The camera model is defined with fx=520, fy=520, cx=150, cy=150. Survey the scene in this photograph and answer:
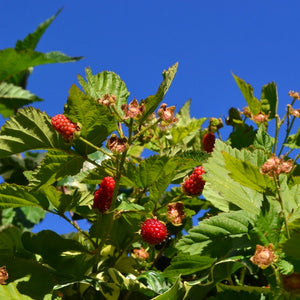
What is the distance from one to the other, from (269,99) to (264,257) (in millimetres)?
914

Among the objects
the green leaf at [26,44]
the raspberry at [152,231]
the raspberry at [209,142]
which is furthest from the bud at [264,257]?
the green leaf at [26,44]

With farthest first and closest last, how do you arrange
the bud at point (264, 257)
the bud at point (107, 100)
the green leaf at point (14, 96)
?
the green leaf at point (14, 96)
the bud at point (107, 100)
the bud at point (264, 257)

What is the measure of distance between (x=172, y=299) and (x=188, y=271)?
96 mm

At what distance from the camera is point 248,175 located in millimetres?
1037

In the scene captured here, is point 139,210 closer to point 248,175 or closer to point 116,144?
point 116,144

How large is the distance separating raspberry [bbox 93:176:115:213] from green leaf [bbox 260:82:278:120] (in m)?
0.73

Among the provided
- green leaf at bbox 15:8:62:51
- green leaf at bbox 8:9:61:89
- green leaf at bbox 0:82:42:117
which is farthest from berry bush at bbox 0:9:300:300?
green leaf at bbox 15:8:62:51

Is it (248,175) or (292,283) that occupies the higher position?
(248,175)

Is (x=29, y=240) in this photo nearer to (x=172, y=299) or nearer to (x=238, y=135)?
(x=172, y=299)

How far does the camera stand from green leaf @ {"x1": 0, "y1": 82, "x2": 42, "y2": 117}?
267 cm

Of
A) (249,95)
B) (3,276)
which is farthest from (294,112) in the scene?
(3,276)

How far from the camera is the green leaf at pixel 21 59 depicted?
2.69m

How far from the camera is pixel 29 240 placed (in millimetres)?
1323

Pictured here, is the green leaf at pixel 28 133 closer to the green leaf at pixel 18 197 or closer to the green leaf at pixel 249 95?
the green leaf at pixel 18 197
